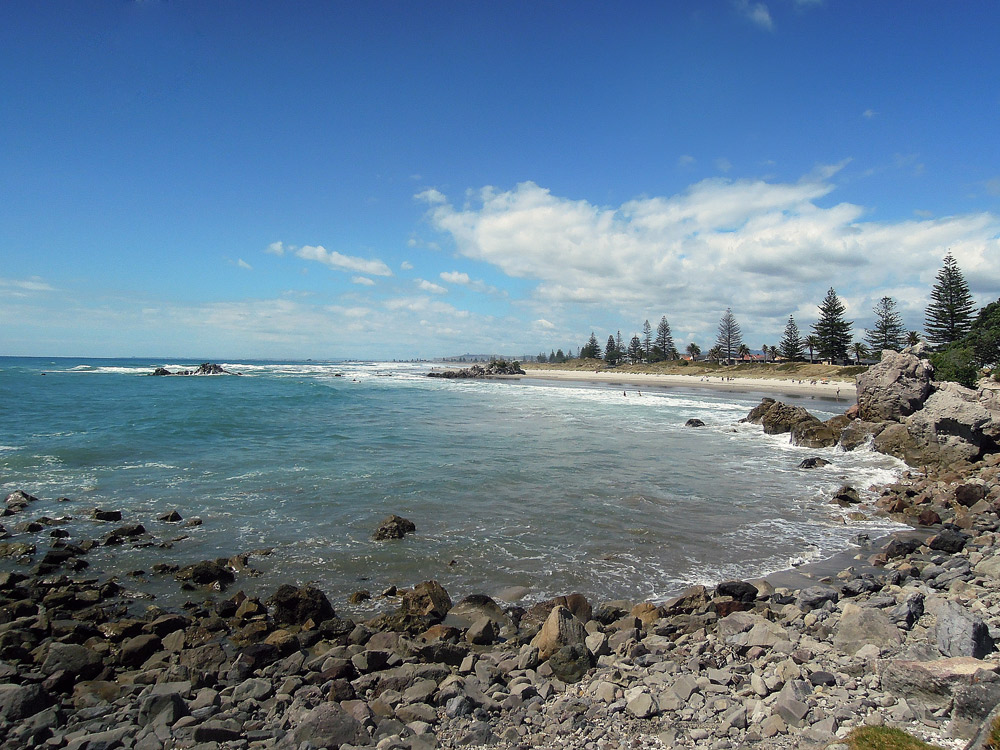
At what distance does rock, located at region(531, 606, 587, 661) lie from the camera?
589cm

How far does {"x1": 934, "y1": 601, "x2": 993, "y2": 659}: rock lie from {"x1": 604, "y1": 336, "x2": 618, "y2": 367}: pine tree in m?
140

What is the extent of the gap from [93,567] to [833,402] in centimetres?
4930

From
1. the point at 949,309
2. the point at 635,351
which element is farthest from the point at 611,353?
the point at 949,309

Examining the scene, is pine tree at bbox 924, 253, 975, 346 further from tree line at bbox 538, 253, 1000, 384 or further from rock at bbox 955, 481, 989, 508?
rock at bbox 955, 481, 989, 508

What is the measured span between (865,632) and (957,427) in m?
16.8

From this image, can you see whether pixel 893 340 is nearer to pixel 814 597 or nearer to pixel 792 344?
pixel 792 344

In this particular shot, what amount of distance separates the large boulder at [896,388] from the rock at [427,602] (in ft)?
74.2

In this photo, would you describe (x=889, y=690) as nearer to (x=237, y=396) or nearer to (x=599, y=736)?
(x=599, y=736)

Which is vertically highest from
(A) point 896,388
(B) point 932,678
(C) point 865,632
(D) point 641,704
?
(A) point 896,388

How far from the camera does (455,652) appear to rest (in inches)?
239

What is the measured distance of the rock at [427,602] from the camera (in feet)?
23.4

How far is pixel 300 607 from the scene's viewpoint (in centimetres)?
705

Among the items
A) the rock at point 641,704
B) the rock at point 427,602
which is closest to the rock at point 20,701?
the rock at point 427,602

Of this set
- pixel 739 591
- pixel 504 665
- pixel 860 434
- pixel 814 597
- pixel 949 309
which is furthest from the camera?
pixel 949 309
